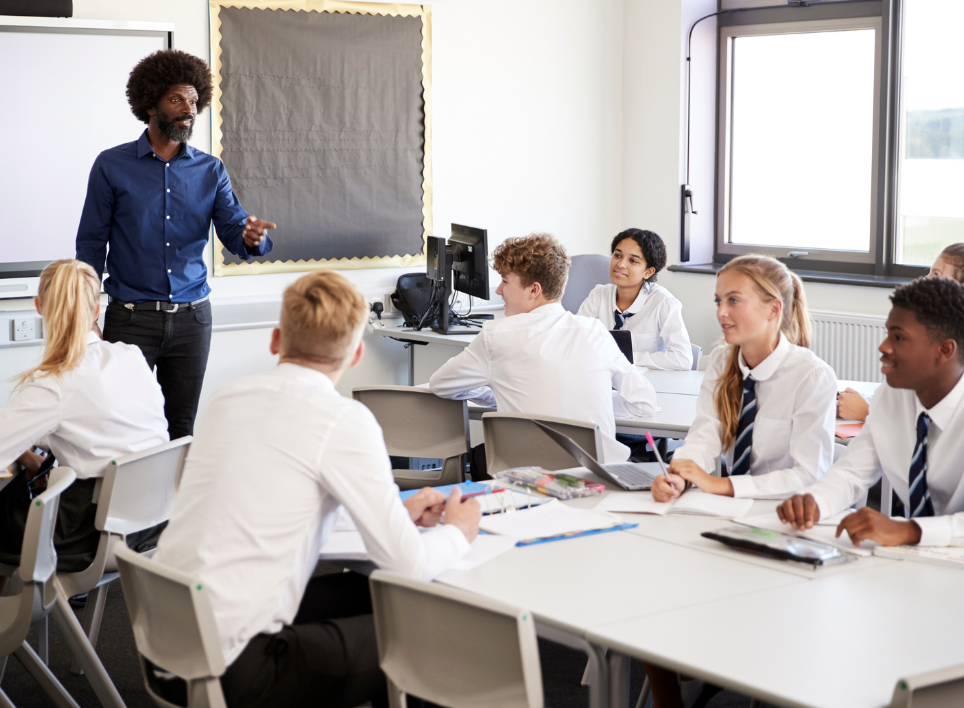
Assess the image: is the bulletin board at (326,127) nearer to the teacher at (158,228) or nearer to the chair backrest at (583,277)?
the chair backrest at (583,277)

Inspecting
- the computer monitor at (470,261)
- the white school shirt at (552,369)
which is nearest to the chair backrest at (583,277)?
the computer monitor at (470,261)

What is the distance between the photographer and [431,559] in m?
1.80

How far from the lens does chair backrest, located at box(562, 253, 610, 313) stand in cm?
563

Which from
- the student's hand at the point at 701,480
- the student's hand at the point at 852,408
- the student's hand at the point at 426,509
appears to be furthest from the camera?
the student's hand at the point at 852,408

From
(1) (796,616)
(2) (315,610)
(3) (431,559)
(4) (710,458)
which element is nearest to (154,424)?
(2) (315,610)

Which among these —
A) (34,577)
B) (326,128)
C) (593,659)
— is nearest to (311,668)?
(593,659)

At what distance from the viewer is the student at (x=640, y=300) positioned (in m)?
4.60

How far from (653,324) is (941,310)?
2512mm

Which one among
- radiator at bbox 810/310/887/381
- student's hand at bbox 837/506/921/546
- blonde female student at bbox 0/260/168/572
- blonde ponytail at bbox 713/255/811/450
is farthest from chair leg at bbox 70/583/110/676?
radiator at bbox 810/310/887/381

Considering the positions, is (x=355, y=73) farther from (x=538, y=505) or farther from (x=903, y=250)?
(x=538, y=505)

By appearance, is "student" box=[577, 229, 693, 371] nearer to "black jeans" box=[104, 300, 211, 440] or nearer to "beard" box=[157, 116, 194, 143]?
"black jeans" box=[104, 300, 211, 440]

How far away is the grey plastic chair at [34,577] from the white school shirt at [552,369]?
52.9 inches

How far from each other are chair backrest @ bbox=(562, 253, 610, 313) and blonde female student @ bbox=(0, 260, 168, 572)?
10.5 ft

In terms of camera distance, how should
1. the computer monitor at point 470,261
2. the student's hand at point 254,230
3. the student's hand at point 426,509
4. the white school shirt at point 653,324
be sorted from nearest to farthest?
the student's hand at point 426,509 → the student's hand at point 254,230 → the white school shirt at point 653,324 → the computer monitor at point 470,261
